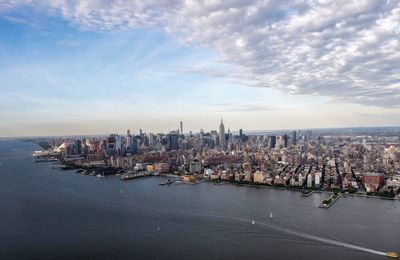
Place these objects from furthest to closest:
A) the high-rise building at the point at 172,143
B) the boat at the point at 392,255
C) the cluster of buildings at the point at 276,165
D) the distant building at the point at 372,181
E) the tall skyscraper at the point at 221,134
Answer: the tall skyscraper at the point at 221,134, the high-rise building at the point at 172,143, the cluster of buildings at the point at 276,165, the distant building at the point at 372,181, the boat at the point at 392,255

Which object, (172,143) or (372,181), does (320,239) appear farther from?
(172,143)

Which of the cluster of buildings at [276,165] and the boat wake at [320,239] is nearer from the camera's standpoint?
the boat wake at [320,239]

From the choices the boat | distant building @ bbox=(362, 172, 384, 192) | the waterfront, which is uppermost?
distant building @ bbox=(362, 172, 384, 192)

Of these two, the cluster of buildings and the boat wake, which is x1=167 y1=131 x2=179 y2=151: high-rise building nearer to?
the cluster of buildings

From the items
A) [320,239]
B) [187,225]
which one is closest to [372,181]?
[320,239]

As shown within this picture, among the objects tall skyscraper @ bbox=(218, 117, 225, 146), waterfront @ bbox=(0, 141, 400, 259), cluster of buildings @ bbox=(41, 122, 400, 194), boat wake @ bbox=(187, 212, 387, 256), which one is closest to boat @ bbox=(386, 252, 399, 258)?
boat wake @ bbox=(187, 212, 387, 256)

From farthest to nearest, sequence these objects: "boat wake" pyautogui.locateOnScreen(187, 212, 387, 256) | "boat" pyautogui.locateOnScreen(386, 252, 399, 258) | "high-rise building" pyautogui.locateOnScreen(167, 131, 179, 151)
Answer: "high-rise building" pyautogui.locateOnScreen(167, 131, 179, 151), "boat wake" pyautogui.locateOnScreen(187, 212, 387, 256), "boat" pyautogui.locateOnScreen(386, 252, 399, 258)

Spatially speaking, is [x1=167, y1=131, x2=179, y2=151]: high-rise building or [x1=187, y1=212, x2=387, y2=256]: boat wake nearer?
[x1=187, y1=212, x2=387, y2=256]: boat wake

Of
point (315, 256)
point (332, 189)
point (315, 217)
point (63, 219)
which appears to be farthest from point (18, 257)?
point (332, 189)

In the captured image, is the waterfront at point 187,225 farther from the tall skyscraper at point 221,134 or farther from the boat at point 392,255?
the tall skyscraper at point 221,134

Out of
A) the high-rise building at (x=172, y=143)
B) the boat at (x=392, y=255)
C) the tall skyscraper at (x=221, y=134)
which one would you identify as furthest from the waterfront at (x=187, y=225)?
the tall skyscraper at (x=221, y=134)
